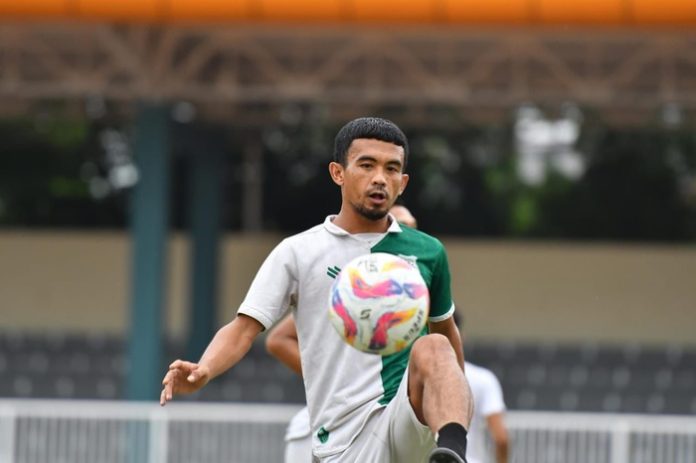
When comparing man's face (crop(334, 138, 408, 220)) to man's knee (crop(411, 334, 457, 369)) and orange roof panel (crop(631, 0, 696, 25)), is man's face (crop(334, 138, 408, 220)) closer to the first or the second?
man's knee (crop(411, 334, 457, 369))

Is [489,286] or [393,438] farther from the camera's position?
[489,286]

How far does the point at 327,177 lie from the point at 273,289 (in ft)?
69.3

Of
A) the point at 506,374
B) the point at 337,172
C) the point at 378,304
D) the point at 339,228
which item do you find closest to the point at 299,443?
the point at 339,228

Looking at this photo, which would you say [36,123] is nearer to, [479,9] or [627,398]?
[627,398]

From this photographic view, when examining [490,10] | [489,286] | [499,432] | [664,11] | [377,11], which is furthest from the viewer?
[489,286]

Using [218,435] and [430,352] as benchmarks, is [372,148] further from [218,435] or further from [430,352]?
[218,435]

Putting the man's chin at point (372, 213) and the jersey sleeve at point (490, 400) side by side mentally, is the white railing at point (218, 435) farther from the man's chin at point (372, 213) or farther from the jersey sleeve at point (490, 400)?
the man's chin at point (372, 213)

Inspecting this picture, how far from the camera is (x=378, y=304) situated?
479 cm

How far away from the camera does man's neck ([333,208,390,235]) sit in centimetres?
529

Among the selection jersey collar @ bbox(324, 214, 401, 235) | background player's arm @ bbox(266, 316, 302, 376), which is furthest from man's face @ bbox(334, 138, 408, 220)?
background player's arm @ bbox(266, 316, 302, 376)

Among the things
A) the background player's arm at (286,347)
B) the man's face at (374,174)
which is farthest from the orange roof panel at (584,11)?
the man's face at (374,174)

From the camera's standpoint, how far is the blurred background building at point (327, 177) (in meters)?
A: 17.4

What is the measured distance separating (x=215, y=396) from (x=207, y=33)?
17.9ft

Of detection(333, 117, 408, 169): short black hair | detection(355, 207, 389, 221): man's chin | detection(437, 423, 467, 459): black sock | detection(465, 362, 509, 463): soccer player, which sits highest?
detection(333, 117, 408, 169): short black hair
